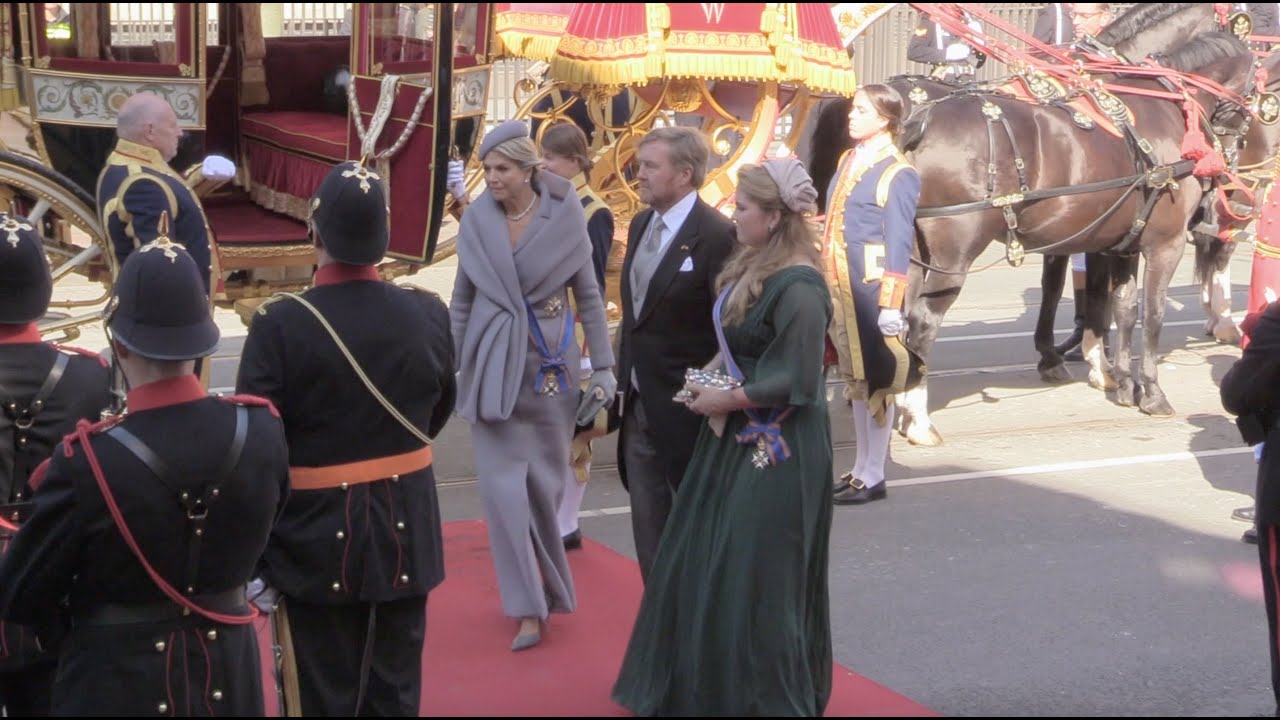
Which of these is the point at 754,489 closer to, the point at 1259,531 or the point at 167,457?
the point at 1259,531

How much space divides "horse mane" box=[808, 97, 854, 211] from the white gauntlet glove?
292 centimetres

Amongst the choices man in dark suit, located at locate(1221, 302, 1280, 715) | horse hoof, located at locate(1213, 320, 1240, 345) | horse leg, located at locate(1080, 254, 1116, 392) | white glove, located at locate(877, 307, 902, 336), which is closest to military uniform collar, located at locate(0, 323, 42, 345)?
man in dark suit, located at locate(1221, 302, 1280, 715)

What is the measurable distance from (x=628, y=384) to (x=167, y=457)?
8.28 ft

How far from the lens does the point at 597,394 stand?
556cm

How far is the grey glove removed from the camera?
5.56 metres

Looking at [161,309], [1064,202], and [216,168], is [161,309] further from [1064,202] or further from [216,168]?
[1064,202]

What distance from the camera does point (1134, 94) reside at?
9.95 meters

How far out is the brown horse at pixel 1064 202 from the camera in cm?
888

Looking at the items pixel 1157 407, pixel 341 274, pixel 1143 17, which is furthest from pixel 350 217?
pixel 1143 17

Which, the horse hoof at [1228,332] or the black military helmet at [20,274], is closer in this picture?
the black military helmet at [20,274]

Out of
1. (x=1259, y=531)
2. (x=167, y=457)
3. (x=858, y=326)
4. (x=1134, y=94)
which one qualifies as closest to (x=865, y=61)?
(x=1134, y=94)

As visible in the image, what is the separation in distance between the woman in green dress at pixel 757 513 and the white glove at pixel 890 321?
2715 mm

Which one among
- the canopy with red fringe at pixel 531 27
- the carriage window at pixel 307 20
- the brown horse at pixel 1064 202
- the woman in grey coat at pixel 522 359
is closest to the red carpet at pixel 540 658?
the woman in grey coat at pixel 522 359

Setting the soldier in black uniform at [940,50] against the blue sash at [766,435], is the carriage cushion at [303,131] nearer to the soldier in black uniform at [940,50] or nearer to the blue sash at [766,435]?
the blue sash at [766,435]
